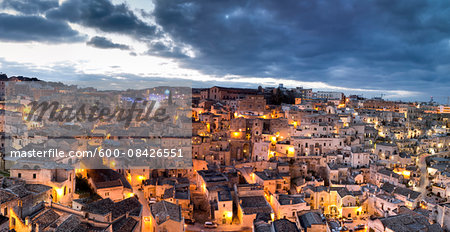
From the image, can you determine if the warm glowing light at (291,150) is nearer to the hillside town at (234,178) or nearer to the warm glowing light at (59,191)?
the hillside town at (234,178)

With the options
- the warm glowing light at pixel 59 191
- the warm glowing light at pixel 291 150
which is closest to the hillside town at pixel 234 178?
the warm glowing light at pixel 59 191

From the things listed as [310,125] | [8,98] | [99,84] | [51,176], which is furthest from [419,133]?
[8,98]

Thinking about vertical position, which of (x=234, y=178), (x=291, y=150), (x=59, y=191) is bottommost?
(x=234, y=178)

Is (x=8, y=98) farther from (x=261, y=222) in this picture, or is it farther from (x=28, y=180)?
(x=261, y=222)

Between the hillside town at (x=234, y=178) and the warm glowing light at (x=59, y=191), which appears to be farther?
the warm glowing light at (x=59, y=191)

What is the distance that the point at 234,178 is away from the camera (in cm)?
2647

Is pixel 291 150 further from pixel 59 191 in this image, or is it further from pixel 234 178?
pixel 59 191

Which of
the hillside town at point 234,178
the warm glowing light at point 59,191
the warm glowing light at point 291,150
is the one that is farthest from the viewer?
the warm glowing light at point 291,150

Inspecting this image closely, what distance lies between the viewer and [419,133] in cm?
4494

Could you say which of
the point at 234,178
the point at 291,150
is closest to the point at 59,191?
the point at 234,178

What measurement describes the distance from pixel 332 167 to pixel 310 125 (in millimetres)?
6467

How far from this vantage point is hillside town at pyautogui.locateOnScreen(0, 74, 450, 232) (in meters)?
16.7

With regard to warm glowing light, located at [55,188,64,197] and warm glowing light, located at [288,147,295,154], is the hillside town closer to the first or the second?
warm glowing light, located at [55,188,64,197]

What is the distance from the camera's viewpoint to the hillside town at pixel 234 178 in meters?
16.7
